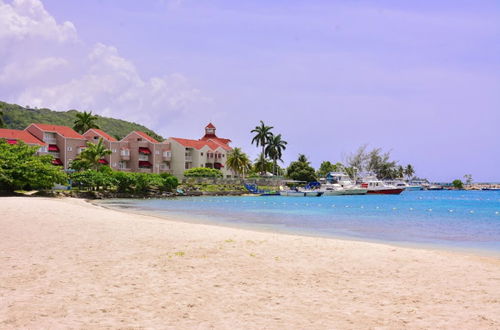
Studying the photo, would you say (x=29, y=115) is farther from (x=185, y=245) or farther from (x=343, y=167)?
(x=185, y=245)

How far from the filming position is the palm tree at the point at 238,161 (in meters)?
97.1

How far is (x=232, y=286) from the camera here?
29.6 feet

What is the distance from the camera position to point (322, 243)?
16.1 meters

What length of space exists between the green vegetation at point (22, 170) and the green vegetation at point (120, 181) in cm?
1169

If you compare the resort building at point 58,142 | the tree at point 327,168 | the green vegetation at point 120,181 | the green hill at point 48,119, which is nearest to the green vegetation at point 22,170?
the green vegetation at point 120,181

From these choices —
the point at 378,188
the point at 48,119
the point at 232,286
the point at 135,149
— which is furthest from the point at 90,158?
the point at 232,286

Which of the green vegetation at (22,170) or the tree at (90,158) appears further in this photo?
the tree at (90,158)

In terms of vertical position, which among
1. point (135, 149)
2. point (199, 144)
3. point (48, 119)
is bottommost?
point (135, 149)

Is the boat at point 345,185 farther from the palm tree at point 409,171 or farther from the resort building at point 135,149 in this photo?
the palm tree at point 409,171

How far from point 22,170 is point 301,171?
7317cm

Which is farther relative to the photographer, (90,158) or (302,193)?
(302,193)

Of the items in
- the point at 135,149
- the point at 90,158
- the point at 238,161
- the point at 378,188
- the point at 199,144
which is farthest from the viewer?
the point at 378,188

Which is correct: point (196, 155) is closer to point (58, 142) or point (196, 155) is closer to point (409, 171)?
point (58, 142)

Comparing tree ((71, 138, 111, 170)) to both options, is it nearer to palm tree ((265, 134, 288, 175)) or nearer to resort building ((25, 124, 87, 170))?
resort building ((25, 124, 87, 170))
